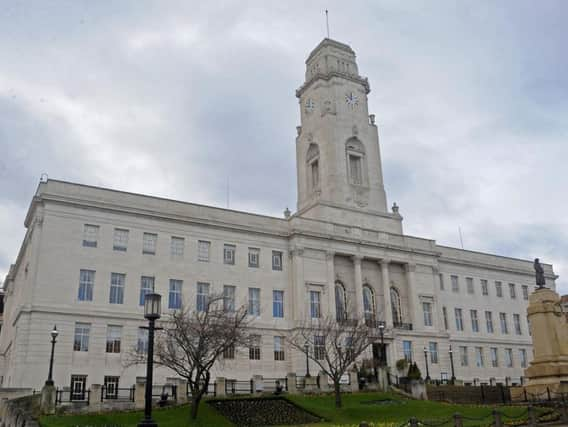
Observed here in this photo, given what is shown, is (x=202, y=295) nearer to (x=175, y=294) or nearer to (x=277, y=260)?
(x=175, y=294)

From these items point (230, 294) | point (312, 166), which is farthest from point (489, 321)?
point (230, 294)

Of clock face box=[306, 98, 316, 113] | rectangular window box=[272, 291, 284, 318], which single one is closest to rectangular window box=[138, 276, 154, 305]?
rectangular window box=[272, 291, 284, 318]

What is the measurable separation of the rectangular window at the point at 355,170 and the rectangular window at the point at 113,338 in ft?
101

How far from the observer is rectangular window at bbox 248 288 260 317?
52969 millimetres

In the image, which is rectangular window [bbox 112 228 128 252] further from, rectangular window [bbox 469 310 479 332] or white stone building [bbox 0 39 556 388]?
rectangular window [bbox 469 310 479 332]

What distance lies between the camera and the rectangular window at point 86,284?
151 feet

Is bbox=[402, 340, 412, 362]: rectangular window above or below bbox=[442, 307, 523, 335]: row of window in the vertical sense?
below

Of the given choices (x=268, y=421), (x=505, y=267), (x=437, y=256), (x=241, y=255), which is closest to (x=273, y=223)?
(x=241, y=255)

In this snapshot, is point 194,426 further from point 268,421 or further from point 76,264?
point 76,264

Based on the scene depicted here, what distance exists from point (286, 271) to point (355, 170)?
1687 centimetres

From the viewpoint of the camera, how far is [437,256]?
6456 cm

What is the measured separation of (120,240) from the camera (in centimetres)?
4894

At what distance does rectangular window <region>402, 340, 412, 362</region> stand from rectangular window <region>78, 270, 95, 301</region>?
30.7 meters

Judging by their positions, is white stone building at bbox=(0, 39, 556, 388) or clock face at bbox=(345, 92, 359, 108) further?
clock face at bbox=(345, 92, 359, 108)
